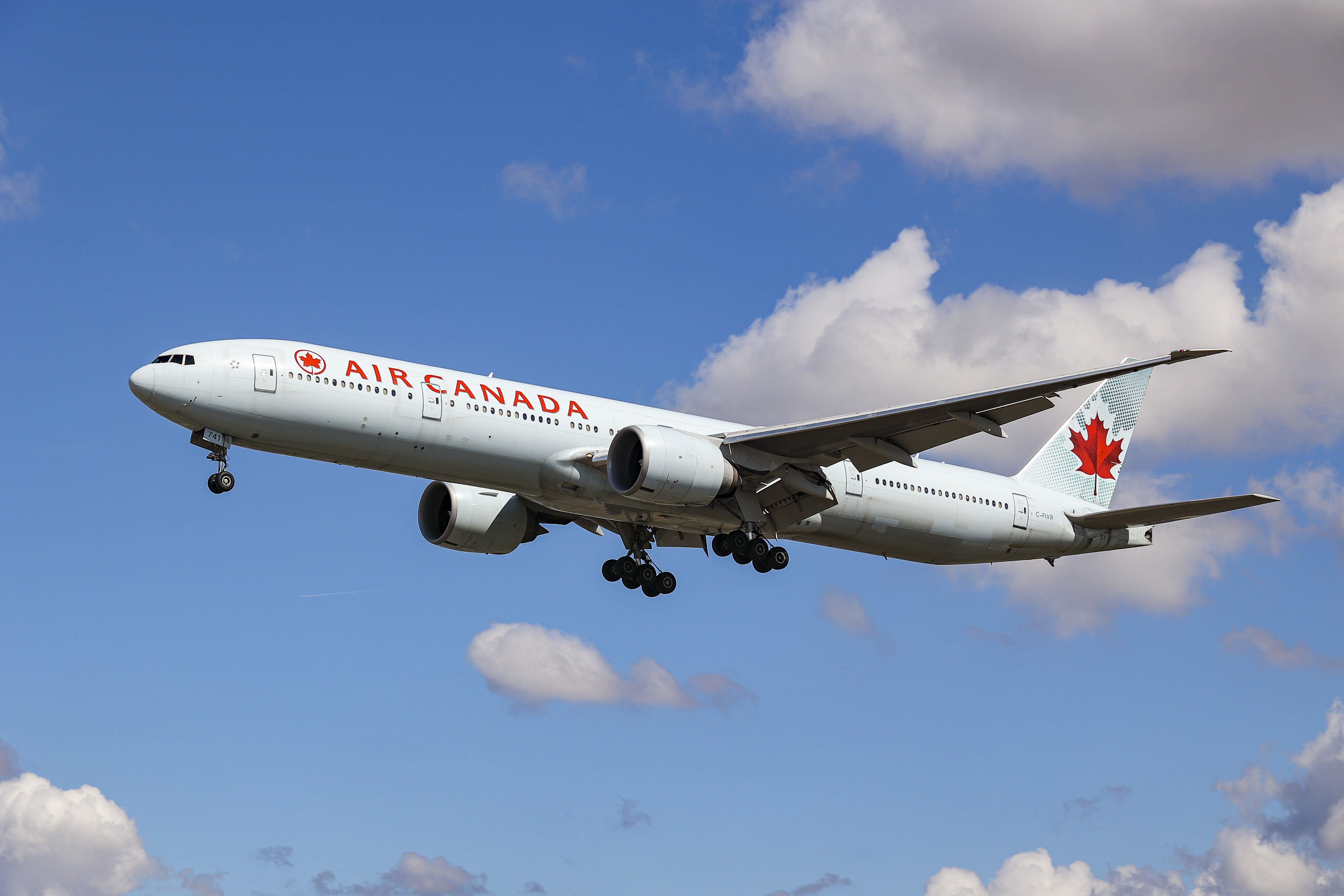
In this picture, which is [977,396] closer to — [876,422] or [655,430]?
[876,422]

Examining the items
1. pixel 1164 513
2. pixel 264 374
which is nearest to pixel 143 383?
pixel 264 374

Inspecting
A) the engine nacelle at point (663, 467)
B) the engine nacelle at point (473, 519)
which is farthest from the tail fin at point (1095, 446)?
the engine nacelle at point (473, 519)

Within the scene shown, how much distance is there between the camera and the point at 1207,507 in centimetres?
3619

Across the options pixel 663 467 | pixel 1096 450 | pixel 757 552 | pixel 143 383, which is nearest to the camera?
pixel 143 383

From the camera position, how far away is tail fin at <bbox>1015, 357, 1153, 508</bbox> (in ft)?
146

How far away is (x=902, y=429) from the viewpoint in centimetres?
3409

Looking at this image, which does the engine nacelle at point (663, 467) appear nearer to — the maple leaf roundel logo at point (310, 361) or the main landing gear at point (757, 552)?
the main landing gear at point (757, 552)

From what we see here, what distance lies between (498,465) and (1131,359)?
20.3m

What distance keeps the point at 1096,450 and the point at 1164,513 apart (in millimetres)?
7659

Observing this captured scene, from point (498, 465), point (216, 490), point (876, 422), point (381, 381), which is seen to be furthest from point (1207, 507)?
point (216, 490)

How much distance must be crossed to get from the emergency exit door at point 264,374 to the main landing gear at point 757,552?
43.3 ft

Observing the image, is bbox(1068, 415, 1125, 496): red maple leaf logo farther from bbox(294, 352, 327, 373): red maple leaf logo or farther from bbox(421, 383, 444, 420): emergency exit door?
bbox(294, 352, 327, 373): red maple leaf logo

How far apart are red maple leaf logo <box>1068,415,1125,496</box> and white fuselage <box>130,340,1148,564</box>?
624 centimetres

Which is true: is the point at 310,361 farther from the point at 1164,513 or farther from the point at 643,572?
the point at 1164,513
